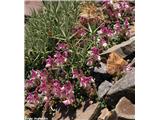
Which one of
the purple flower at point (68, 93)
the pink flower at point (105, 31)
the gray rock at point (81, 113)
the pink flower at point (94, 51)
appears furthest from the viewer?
the pink flower at point (105, 31)

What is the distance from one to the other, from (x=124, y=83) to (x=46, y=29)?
88cm

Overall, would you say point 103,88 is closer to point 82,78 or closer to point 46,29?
point 82,78

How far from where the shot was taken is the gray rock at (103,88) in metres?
6.11

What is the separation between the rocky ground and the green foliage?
0.45ft

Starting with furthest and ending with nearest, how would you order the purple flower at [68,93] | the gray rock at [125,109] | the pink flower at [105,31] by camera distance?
the pink flower at [105,31]
the purple flower at [68,93]
the gray rock at [125,109]

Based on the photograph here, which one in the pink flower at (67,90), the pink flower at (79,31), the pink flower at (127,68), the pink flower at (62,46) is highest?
the pink flower at (79,31)

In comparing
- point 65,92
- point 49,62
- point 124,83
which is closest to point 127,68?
point 124,83

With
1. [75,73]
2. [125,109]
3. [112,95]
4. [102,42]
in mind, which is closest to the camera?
[125,109]

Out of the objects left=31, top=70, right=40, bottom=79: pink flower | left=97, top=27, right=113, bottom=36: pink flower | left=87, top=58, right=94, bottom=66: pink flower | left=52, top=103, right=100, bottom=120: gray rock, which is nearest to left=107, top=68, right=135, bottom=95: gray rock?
left=52, top=103, right=100, bottom=120: gray rock

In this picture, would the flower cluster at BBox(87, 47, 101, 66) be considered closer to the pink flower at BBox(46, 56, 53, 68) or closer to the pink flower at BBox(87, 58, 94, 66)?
the pink flower at BBox(87, 58, 94, 66)

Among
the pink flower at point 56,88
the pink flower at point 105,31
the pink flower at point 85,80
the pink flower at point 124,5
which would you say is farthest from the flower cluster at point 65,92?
the pink flower at point 124,5

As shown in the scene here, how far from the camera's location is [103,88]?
614 cm

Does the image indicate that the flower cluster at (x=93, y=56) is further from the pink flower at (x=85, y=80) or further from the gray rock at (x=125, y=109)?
the gray rock at (x=125, y=109)
